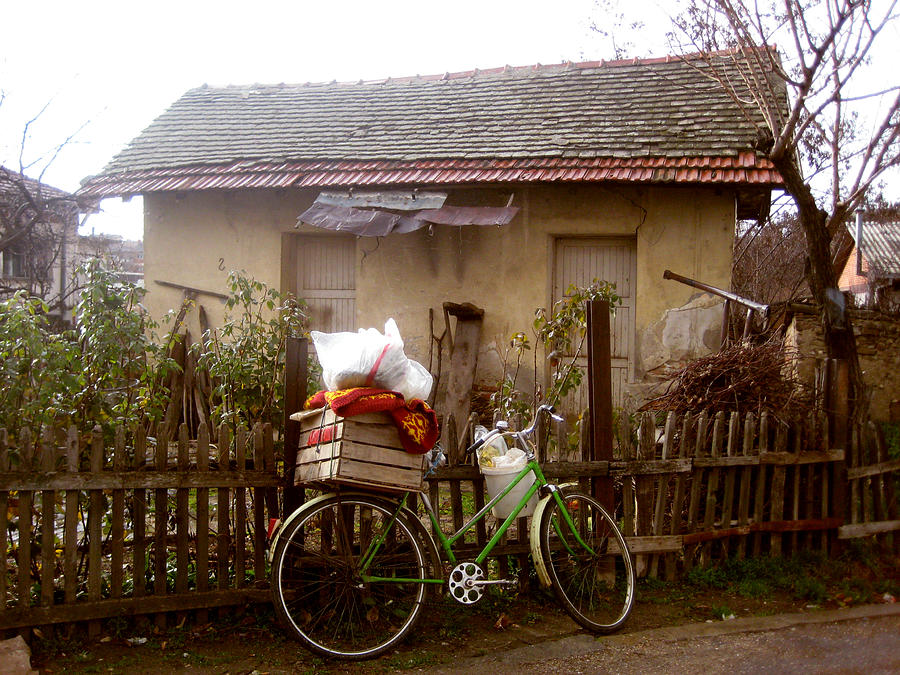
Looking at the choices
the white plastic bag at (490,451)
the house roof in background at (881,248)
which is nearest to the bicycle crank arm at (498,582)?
the white plastic bag at (490,451)

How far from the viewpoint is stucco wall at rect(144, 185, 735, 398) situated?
347 inches

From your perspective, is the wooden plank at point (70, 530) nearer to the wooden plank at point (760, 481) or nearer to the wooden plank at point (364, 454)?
the wooden plank at point (364, 454)

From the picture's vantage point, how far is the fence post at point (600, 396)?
4.73m

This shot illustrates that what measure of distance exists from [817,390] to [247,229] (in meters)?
6.95

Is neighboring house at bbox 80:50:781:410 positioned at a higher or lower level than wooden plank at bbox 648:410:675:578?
higher

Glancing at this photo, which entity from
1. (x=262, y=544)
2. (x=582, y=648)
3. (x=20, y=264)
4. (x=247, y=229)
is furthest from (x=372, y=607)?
(x=20, y=264)

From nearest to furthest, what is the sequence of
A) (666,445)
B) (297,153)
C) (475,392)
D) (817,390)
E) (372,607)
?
1. (372,607)
2. (666,445)
3. (817,390)
4. (475,392)
5. (297,153)

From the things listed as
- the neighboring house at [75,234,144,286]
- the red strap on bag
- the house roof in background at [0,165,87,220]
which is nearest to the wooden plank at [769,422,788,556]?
the red strap on bag

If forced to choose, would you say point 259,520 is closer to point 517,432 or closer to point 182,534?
point 182,534

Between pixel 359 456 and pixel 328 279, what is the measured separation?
6700mm

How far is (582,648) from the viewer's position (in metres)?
3.99

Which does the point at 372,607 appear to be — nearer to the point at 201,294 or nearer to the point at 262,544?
the point at 262,544

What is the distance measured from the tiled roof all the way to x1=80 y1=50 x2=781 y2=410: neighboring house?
32 mm

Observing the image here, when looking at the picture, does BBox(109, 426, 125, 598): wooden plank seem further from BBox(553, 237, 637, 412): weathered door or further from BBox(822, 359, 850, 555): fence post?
BBox(553, 237, 637, 412): weathered door
